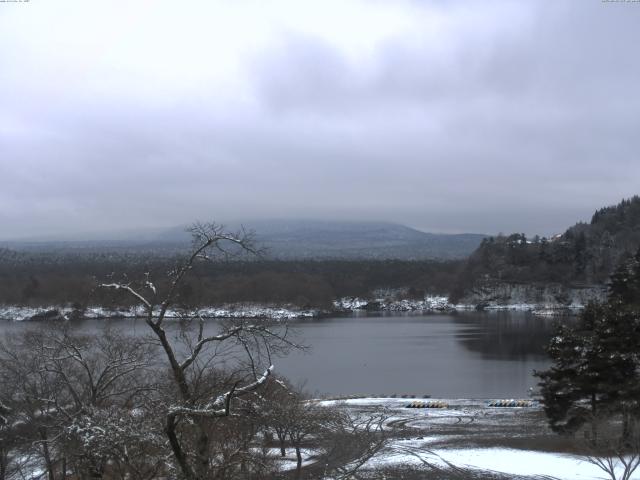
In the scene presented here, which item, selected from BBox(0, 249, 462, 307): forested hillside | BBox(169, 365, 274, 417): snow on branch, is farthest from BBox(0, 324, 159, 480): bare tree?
BBox(0, 249, 462, 307): forested hillside

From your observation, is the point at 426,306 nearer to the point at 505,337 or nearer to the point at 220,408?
the point at 505,337

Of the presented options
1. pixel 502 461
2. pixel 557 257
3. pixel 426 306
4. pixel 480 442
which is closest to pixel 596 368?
pixel 502 461

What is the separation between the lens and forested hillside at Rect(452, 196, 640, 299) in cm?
10038

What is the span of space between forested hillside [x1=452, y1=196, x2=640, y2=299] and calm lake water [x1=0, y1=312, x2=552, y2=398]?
39.5 meters

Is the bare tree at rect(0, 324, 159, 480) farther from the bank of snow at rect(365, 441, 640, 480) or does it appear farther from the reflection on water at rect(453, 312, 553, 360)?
the reflection on water at rect(453, 312, 553, 360)

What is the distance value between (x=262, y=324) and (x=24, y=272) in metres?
105

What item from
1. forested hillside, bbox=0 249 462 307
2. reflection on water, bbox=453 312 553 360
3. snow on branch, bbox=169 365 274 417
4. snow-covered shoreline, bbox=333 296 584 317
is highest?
snow on branch, bbox=169 365 274 417

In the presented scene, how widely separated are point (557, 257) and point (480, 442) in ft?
303

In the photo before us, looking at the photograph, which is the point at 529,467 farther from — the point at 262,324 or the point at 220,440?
the point at 262,324

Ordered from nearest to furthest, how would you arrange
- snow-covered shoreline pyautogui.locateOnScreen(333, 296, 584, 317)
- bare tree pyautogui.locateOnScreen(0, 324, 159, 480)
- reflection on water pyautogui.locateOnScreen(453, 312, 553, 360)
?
bare tree pyautogui.locateOnScreen(0, 324, 159, 480)
reflection on water pyautogui.locateOnScreen(453, 312, 553, 360)
snow-covered shoreline pyautogui.locateOnScreen(333, 296, 584, 317)

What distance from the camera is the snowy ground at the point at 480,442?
13172 millimetres

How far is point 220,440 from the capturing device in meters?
6.60

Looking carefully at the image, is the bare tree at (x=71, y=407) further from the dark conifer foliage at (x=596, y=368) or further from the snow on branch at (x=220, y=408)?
the dark conifer foliage at (x=596, y=368)

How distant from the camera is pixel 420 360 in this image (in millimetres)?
40469
